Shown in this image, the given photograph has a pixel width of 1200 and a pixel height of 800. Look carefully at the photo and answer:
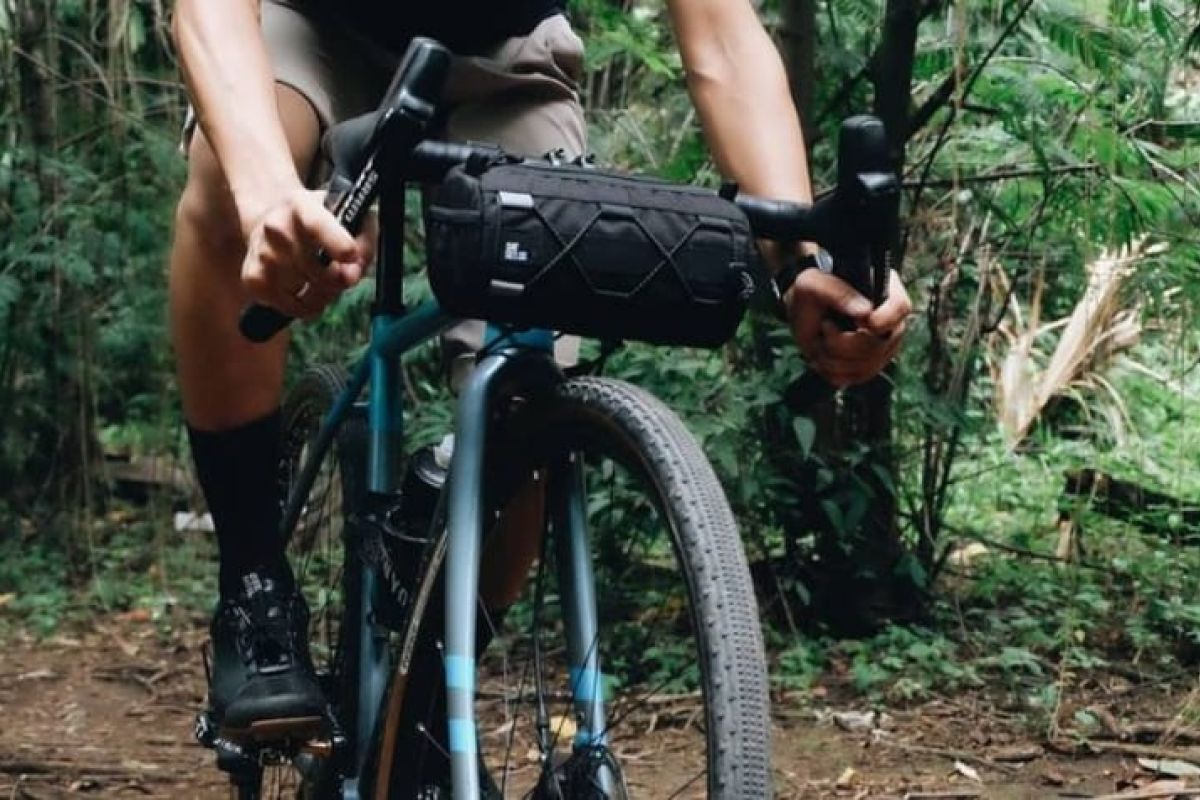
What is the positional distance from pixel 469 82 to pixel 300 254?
739 mm

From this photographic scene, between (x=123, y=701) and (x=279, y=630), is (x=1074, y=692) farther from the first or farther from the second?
(x=123, y=701)

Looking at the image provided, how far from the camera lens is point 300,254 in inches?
54.4

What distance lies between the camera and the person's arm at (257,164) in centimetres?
138

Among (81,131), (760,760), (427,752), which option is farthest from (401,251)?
(81,131)

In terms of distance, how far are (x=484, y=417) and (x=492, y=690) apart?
0.91 meters

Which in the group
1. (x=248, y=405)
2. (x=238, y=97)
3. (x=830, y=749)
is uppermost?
(x=238, y=97)

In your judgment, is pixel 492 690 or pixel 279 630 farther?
pixel 492 690

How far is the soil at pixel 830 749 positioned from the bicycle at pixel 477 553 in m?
0.50

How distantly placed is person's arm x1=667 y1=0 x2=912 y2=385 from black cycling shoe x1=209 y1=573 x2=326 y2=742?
781 millimetres

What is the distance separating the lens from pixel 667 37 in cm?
437

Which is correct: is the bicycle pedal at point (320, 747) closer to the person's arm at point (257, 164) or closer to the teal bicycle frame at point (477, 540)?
the teal bicycle frame at point (477, 540)

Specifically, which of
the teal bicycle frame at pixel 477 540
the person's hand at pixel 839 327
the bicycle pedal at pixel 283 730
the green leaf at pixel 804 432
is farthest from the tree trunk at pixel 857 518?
the person's hand at pixel 839 327

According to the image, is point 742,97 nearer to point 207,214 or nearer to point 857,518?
point 207,214

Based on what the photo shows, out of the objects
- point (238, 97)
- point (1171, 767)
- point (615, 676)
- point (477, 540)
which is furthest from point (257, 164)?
point (615, 676)
